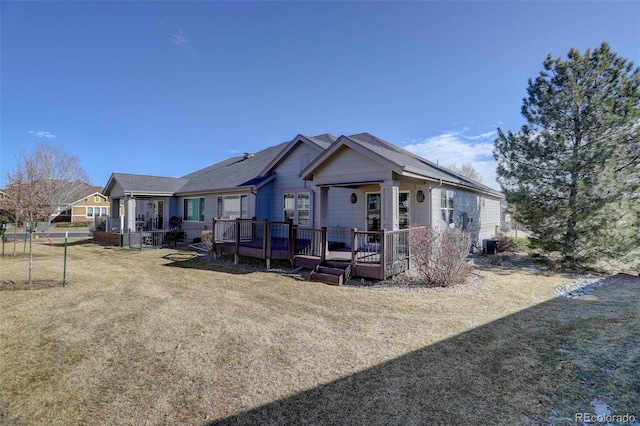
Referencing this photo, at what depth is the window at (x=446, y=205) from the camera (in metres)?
12.6

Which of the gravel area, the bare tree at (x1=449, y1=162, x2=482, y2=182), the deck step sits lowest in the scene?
the gravel area

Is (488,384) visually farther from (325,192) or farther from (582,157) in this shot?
(582,157)

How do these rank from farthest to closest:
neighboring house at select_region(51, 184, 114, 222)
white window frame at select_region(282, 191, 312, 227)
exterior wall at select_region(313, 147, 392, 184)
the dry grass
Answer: neighboring house at select_region(51, 184, 114, 222) < white window frame at select_region(282, 191, 312, 227) < exterior wall at select_region(313, 147, 392, 184) < the dry grass

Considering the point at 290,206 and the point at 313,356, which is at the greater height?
the point at 290,206

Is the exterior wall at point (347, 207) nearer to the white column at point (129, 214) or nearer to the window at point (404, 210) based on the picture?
the window at point (404, 210)

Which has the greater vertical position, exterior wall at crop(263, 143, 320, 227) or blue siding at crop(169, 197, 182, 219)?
exterior wall at crop(263, 143, 320, 227)

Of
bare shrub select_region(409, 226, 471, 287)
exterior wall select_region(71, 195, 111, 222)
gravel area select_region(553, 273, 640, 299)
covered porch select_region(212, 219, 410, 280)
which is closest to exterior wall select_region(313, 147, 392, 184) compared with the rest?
covered porch select_region(212, 219, 410, 280)

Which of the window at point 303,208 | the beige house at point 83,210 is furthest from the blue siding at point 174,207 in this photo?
the beige house at point 83,210

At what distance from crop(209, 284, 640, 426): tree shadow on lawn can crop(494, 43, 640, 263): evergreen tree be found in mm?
7204

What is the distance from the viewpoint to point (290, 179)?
48.7ft

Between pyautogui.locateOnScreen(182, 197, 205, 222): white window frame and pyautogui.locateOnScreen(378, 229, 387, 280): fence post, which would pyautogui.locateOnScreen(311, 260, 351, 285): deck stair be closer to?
pyautogui.locateOnScreen(378, 229, 387, 280): fence post

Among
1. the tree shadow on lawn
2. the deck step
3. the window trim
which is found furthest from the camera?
the window trim

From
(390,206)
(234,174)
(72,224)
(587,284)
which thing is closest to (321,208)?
(390,206)

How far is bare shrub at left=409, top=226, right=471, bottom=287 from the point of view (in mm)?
8172
